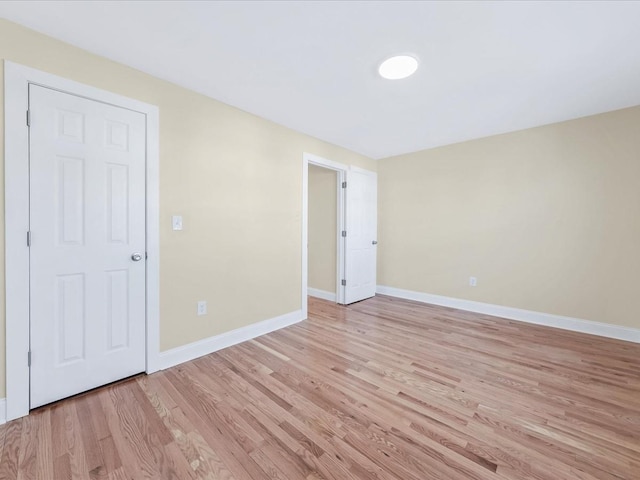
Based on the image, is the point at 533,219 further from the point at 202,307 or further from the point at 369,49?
the point at 202,307

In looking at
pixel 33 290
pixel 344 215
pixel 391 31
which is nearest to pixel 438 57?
pixel 391 31

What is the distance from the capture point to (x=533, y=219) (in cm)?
329

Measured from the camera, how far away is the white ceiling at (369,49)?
1.51 metres

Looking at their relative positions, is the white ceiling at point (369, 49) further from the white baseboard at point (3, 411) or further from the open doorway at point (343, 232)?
the white baseboard at point (3, 411)

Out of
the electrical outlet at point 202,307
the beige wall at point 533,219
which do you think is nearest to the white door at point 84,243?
the electrical outlet at point 202,307

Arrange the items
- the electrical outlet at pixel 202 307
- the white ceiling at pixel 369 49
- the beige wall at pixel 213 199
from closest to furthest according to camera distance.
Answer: the white ceiling at pixel 369 49 < the beige wall at pixel 213 199 < the electrical outlet at pixel 202 307

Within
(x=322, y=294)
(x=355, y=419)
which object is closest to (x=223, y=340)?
(x=355, y=419)

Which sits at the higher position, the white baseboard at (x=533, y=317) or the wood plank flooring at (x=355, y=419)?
the white baseboard at (x=533, y=317)

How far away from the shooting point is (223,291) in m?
2.60

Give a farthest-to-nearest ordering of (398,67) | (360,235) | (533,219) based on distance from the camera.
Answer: (360,235), (533,219), (398,67)

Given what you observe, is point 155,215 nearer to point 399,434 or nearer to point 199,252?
point 199,252

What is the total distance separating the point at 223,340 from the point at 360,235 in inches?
101

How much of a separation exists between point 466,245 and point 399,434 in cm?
302

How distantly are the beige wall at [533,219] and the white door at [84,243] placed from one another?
→ 3.71 meters
